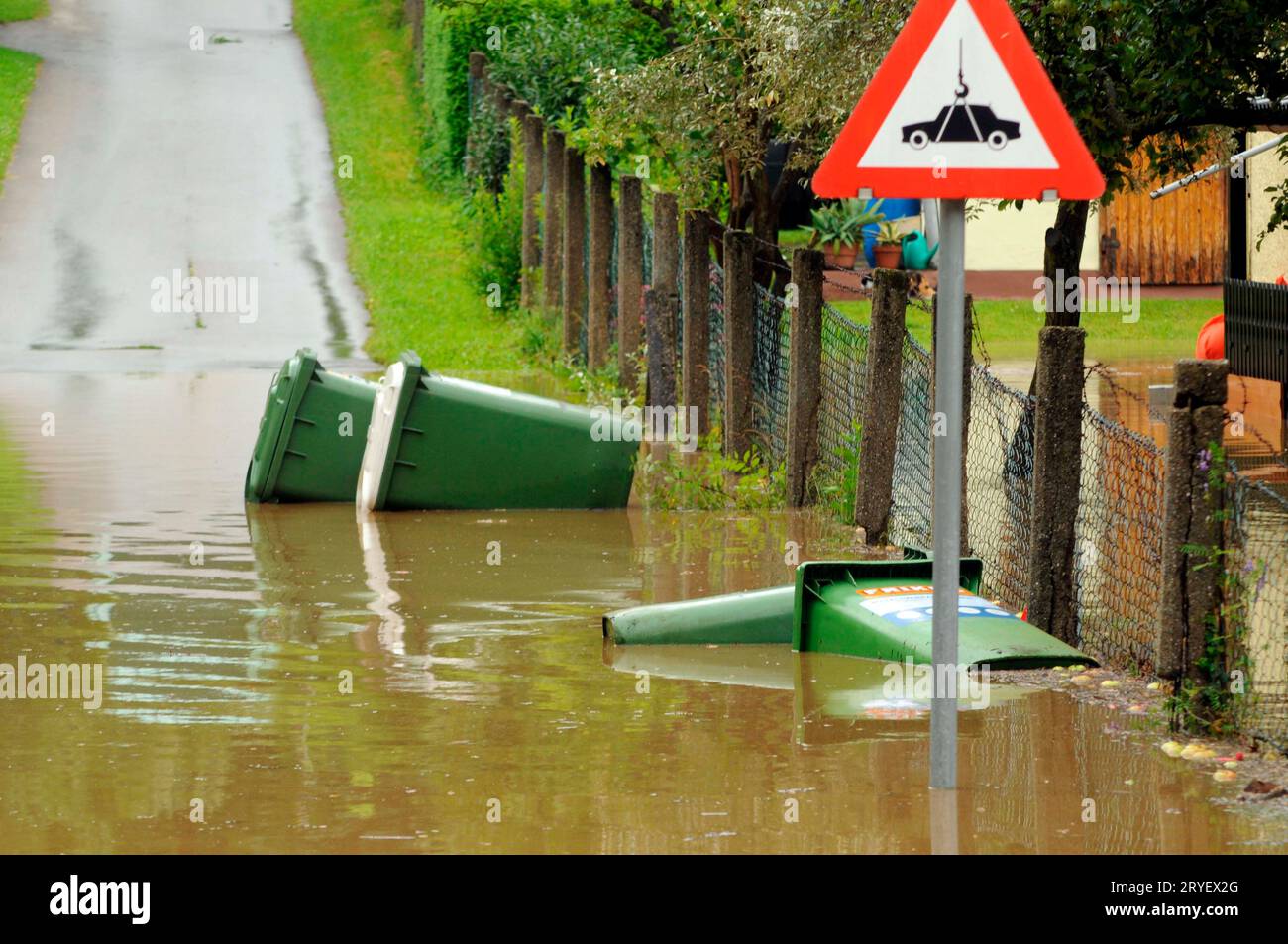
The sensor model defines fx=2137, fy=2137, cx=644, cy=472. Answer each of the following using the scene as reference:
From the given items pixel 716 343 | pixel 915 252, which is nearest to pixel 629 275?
pixel 716 343

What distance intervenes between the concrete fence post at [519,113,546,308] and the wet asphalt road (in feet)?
5.44

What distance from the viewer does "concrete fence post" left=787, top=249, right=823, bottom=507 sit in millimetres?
11359

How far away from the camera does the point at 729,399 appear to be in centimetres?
1272

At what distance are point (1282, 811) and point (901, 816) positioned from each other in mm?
1027

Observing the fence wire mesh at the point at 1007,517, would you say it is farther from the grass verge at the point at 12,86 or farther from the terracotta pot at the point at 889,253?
the grass verge at the point at 12,86

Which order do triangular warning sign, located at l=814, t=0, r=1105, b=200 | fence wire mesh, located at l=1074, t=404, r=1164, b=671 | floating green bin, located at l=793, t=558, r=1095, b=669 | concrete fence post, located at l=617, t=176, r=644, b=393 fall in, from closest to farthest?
triangular warning sign, located at l=814, t=0, r=1105, b=200
floating green bin, located at l=793, t=558, r=1095, b=669
fence wire mesh, located at l=1074, t=404, r=1164, b=671
concrete fence post, located at l=617, t=176, r=644, b=393

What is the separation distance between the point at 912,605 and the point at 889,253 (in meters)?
18.4

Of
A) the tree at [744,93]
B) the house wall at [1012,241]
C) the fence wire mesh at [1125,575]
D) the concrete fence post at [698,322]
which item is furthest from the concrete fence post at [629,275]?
the house wall at [1012,241]

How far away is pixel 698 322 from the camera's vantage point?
13.8m

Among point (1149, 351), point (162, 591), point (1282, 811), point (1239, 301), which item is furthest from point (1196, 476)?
point (1149, 351)

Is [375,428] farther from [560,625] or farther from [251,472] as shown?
[560,625]

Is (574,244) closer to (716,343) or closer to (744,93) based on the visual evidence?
(744,93)

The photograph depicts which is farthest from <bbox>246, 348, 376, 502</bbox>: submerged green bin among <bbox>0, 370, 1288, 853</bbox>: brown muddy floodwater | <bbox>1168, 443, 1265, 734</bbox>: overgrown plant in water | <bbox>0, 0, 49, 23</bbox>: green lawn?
<bbox>0, 0, 49, 23</bbox>: green lawn

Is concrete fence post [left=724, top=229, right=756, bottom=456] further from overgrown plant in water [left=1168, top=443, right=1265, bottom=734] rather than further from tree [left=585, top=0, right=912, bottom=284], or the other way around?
overgrown plant in water [left=1168, top=443, right=1265, bottom=734]
